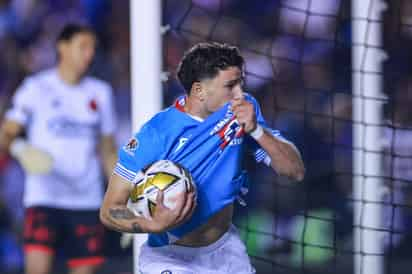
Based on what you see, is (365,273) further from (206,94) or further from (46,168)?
(46,168)

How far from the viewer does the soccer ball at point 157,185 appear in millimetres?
5055

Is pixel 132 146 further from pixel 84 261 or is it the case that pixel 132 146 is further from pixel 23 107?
pixel 23 107

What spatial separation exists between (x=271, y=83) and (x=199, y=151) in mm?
4155

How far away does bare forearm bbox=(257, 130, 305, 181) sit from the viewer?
5.30 meters

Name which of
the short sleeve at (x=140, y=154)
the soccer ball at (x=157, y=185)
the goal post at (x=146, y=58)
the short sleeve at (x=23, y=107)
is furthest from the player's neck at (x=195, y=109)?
the short sleeve at (x=23, y=107)

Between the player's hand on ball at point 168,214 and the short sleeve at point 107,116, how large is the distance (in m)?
3.80

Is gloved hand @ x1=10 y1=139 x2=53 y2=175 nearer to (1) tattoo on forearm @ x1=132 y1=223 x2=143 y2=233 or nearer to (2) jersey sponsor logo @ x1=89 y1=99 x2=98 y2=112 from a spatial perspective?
(2) jersey sponsor logo @ x1=89 y1=99 x2=98 y2=112

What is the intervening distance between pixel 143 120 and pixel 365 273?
5.16ft

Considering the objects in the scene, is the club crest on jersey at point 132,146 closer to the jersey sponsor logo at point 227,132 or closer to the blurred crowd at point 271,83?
the jersey sponsor logo at point 227,132

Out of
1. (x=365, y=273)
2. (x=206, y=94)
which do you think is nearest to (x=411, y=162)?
(x=365, y=273)

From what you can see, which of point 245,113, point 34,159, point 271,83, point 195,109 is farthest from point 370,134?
point 34,159

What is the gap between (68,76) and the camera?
8.98 meters

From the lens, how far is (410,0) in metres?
8.67

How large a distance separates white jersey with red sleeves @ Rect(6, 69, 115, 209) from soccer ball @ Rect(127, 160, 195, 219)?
3.61 meters
